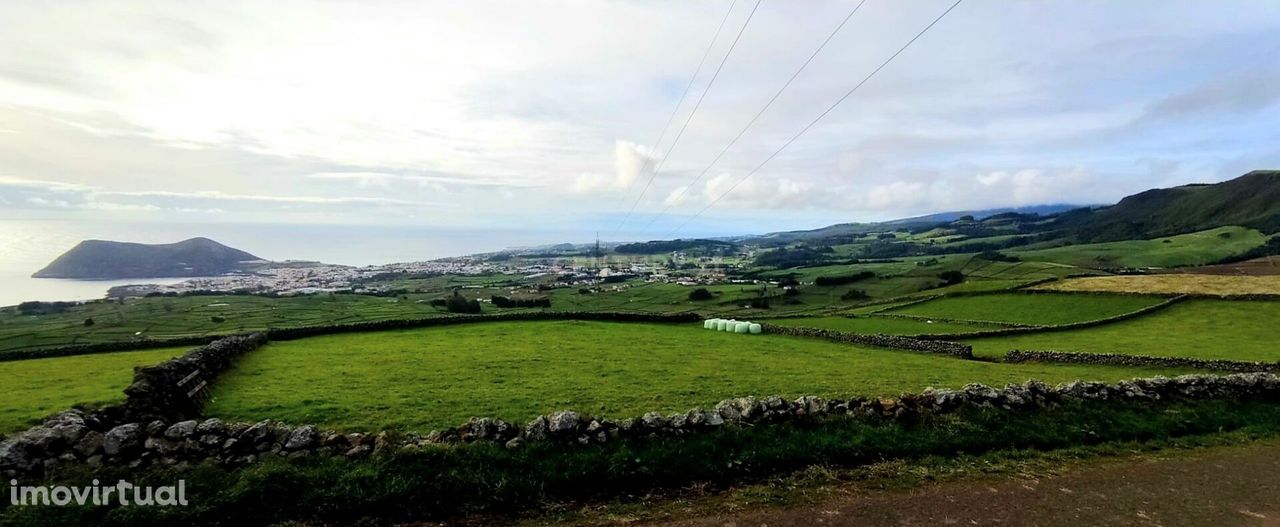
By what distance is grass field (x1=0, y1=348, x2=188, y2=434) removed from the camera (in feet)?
44.3

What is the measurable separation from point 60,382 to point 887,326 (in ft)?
154

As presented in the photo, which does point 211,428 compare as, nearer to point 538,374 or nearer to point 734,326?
point 538,374

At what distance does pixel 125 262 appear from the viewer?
6570 inches

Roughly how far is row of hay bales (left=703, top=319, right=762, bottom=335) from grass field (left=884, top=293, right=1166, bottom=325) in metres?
21.5

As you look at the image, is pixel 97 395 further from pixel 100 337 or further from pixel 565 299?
pixel 565 299

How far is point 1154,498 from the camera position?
9844 millimetres

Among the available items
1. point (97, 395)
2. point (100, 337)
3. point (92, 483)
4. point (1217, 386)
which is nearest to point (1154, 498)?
point (1217, 386)

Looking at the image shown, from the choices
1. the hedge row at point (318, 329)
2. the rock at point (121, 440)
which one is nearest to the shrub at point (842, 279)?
the hedge row at point (318, 329)

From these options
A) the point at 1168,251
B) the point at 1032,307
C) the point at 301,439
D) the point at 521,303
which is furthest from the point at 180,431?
the point at 1168,251

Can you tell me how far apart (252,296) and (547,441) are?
12707 centimetres

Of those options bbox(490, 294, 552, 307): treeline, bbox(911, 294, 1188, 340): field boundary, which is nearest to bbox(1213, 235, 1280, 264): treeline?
bbox(911, 294, 1188, 340): field boundary

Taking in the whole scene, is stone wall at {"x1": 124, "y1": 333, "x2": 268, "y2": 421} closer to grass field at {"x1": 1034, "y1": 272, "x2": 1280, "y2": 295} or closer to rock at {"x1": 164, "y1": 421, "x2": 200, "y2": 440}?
rock at {"x1": 164, "y1": 421, "x2": 200, "y2": 440}

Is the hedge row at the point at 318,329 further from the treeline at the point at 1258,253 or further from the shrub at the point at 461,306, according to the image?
the treeline at the point at 1258,253

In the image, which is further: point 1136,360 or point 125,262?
point 125,262
